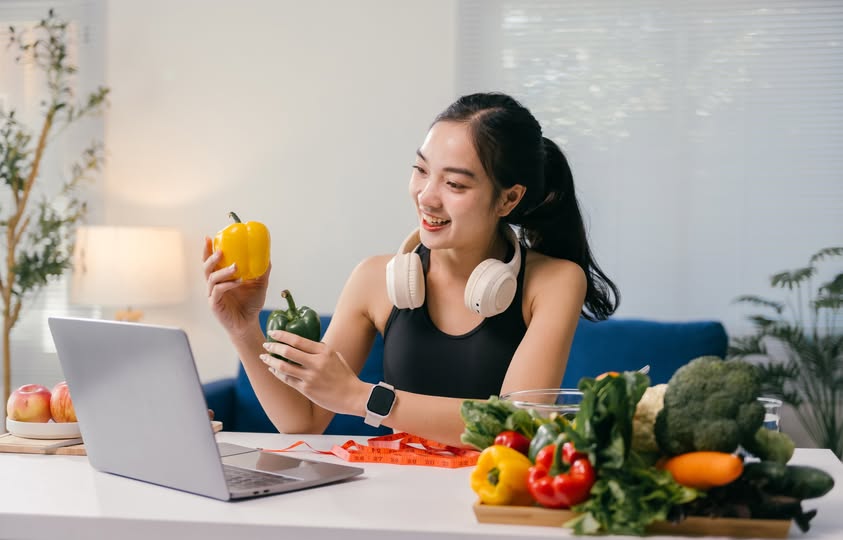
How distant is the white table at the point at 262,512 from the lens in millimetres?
1141

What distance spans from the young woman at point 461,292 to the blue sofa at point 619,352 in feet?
3.56

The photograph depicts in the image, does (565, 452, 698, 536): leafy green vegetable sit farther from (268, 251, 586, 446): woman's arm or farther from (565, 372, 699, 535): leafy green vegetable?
(268, 251, 586, 446): woman's arm

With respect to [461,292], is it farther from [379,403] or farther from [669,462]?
[669,462]

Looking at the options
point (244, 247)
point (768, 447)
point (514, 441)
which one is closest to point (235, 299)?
point (244, 247)

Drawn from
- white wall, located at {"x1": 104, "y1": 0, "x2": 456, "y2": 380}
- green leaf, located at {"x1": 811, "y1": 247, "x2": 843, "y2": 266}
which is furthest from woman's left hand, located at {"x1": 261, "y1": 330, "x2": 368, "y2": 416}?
green leaf, located at {"x1": 811, "y1": 247, "x2": 843, "y2": 266}

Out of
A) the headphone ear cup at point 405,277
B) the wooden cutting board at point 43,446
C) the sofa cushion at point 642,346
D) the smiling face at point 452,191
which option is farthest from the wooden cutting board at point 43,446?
the sofa cushion at point 642,346

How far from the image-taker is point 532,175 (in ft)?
6.96

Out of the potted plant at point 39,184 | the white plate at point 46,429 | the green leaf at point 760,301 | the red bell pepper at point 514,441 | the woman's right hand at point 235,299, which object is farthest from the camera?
the potted plant at point 39,184

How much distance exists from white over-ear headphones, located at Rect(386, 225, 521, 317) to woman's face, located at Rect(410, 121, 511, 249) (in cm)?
7

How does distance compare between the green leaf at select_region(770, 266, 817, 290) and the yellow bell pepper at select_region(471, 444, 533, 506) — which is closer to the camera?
the yellow bell pepper at select_region(471, 444, 533, 506)

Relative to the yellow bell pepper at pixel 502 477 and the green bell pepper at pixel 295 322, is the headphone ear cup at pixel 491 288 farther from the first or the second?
the yellow bell pepper at pixel 502 477

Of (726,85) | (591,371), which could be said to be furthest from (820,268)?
(591,371)

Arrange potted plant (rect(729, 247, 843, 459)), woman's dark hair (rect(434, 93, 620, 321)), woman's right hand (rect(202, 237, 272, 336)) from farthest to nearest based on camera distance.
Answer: potted plant (rect(729, 247, 843, 459)) → woman's dark hair (rect(434, 93, 620, 321)) → woman's right hand (rect(202, 237, 272, 336))

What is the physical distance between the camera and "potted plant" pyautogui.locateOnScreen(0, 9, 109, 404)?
4098 mm
